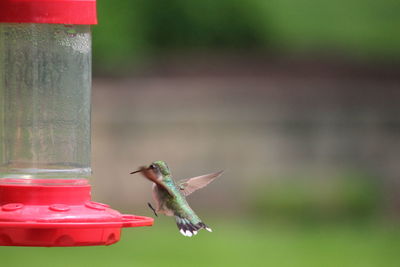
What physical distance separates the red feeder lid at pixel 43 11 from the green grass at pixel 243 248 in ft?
36.9

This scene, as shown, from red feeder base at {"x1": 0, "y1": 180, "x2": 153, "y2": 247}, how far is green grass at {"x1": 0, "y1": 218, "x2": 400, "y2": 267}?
11092 millimetres

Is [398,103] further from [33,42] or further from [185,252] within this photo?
[33,42]

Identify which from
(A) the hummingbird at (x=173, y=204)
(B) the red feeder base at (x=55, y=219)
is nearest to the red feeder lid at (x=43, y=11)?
(B) the red feeder base at (x=55, y=219)

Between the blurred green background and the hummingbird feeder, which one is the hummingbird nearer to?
the hummingbird feeder

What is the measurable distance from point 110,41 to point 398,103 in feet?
13.3

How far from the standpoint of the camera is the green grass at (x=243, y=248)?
615 inches

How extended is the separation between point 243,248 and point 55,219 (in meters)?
12.2

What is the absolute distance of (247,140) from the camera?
16516 mm

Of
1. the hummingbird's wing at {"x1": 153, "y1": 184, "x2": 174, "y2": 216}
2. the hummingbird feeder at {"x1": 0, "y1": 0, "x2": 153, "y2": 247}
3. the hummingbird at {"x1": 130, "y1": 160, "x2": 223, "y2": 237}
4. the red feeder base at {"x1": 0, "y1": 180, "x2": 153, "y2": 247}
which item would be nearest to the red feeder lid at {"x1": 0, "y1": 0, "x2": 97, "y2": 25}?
the hummingbird feeder at {"x1": 0, "y1": 0, "x2": 153, "y2": 247}

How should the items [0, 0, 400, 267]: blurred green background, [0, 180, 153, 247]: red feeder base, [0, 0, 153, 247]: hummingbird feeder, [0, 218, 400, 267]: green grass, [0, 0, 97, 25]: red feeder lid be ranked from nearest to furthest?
[0, 180, 153, 247]: red feeder base → [0, 0, 97, 25]: red feeder lid → [0, 0, 153, 247]: hummingbird feeder → [0, 218, 400, 267]: green grass → [0, 0, 400, 267]: blurred green background

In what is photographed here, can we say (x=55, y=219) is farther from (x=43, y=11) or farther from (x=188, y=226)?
(x=188, y=226)

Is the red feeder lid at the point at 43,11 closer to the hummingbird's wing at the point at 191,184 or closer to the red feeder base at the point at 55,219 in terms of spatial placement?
the red feeder base at the point at 55,219

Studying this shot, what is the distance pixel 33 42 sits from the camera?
15.0 ft

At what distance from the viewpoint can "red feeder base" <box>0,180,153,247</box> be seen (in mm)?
3953
